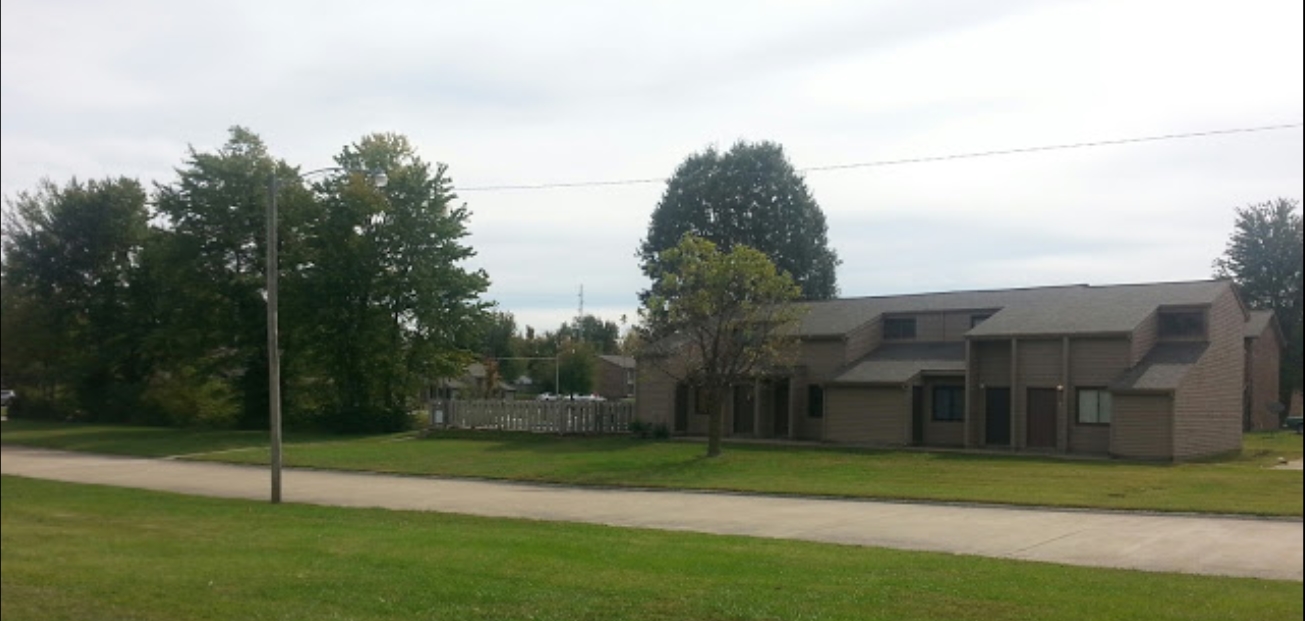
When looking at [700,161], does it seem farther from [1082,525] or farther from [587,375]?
[1082,525]

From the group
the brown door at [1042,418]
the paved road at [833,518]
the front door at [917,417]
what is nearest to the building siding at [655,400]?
the front door at [917,417]

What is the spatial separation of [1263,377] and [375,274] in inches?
1252

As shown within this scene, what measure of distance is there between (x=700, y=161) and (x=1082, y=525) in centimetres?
5310

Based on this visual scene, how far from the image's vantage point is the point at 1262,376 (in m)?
37.0

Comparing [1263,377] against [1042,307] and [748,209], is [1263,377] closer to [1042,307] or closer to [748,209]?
[1042,307]

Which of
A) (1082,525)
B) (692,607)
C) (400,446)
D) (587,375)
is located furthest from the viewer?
(587,375)

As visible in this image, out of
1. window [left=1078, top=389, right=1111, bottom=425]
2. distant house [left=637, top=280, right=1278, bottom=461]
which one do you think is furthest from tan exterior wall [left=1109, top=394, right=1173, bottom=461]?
window [left=1078, top=389, right=1111, bottom=425]

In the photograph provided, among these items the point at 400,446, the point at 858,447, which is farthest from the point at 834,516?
the point at 400,446

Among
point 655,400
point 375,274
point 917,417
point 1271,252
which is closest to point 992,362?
point 917,417

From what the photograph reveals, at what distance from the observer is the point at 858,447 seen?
38219 mm

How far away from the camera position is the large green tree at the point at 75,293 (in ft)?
59.8

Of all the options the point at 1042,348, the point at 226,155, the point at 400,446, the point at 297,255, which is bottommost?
the point at 400,446

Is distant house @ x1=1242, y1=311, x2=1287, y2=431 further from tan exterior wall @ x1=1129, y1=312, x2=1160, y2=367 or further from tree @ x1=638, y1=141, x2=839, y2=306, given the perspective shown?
tree @ x1=638, y1=141, x2=839, y2=306

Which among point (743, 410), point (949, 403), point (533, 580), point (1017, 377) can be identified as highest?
point (1017, 377)
